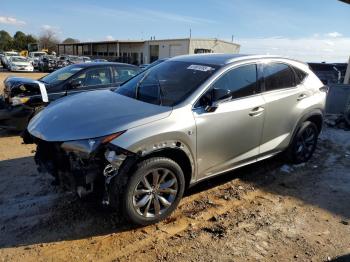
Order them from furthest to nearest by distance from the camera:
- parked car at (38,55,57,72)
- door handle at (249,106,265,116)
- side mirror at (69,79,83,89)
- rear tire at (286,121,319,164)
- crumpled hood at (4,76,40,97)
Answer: parked car at (38,55,57,72)
side mirror at (69,79,83,89)
crumpled hood at (4,76,40,97)
rear tire at (286,121,319,164)
door handle at (249,106,265,116)

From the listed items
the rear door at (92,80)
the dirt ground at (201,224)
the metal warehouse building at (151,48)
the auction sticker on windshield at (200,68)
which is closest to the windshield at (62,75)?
the rear door at (92,80)

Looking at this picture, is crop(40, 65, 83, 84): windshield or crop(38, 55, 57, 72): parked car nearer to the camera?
crop(40, 65, 83, 84): windshield

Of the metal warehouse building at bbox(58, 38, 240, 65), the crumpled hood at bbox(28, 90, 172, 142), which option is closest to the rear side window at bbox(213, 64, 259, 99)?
the crumpled hood at bbox(28, 90, 172, 142)

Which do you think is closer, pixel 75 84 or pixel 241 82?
pixel 241 82

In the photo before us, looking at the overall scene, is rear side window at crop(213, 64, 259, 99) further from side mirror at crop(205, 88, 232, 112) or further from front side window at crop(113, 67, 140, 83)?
front side window at crop(113, 67, 140, 83)

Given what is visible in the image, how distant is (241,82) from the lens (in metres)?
4.62

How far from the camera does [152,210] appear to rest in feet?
12.8

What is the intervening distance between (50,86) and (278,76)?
4.99 metres

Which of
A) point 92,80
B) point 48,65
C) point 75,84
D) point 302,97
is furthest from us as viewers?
point 48,65

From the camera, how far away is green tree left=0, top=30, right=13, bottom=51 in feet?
278

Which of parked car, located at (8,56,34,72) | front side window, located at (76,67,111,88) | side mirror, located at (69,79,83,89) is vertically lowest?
parked car, located at (8,56,34,72)

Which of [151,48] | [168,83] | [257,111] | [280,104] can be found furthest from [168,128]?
[151,48]

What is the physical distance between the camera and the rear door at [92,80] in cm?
792

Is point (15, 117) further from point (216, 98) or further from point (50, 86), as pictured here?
point (216, 98)
